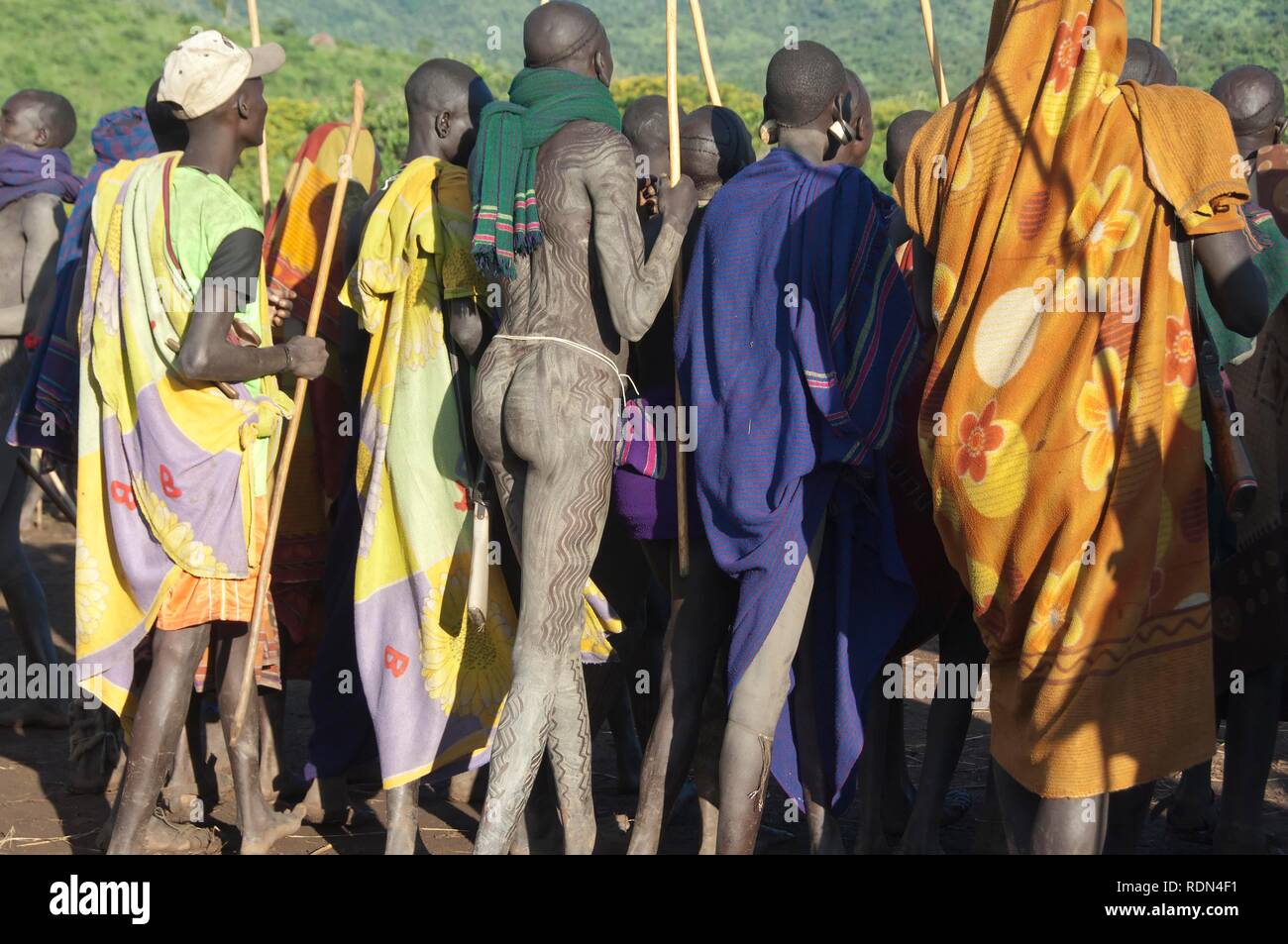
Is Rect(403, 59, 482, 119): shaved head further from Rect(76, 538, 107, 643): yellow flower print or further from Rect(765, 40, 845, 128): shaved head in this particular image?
Rect(76, 538, 107, 643): yellow flower print

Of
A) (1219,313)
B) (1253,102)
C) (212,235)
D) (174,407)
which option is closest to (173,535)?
(174,407)

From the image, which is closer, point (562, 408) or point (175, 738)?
point (562, 408)

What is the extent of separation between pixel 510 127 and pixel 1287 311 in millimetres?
2553

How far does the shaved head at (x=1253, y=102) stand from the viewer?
17.8 ft

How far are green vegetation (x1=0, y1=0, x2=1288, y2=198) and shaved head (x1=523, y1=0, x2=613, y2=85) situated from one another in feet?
55.9

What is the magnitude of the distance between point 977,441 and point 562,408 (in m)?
1.31

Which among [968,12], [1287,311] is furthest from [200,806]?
[968,12]

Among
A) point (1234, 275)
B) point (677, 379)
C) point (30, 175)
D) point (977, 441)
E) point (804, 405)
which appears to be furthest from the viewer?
point (30, 175)

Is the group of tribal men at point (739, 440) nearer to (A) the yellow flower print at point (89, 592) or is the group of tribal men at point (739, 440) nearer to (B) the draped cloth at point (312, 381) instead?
(A) the yellow flower print at point (89, 592)

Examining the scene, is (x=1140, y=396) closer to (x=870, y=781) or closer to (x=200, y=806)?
(x=870, y=781)

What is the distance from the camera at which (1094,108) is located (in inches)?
158

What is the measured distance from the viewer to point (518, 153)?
487 centimetres

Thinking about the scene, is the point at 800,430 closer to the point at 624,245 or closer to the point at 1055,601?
the point at 624,245

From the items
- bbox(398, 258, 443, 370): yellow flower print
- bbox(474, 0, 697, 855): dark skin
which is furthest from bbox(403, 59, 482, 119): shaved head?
bbox(474, 0, 697, 855): dark skin
